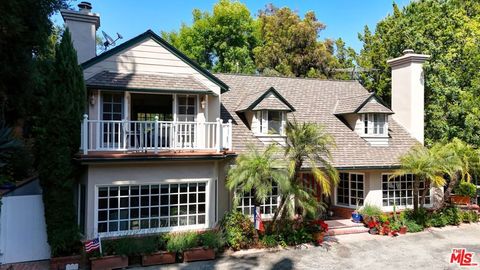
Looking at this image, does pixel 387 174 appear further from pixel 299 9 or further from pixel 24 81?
pixel 299 9

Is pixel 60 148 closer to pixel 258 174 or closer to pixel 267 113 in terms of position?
pixel 258 174

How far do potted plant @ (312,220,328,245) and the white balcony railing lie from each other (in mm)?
4639

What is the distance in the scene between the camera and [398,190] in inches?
651

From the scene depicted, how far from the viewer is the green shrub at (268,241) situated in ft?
40.2

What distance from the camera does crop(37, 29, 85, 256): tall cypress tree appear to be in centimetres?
1027

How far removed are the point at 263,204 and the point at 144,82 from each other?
6.76 meters

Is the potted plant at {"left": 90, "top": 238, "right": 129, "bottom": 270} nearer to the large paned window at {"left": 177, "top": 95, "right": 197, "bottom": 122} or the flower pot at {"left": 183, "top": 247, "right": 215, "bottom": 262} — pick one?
the flower pot at {"left": 183, "top": 247, "right": 215, "bottom": 262}

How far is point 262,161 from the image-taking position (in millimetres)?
11359

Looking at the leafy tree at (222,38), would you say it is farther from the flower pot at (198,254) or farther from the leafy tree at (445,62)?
the flower pot at (198,254)

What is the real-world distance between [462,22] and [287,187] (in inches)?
665

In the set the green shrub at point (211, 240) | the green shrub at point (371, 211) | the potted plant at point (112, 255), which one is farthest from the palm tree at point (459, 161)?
the potted plant at point (112, 255)

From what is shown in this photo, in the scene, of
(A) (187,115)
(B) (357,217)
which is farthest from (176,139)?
(B) (357,217)

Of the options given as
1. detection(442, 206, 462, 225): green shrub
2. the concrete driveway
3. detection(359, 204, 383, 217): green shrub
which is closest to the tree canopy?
detection(442, 206, 462, 225): green shrub

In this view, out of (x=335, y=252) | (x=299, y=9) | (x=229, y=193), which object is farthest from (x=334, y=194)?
(x=299, y=9)
